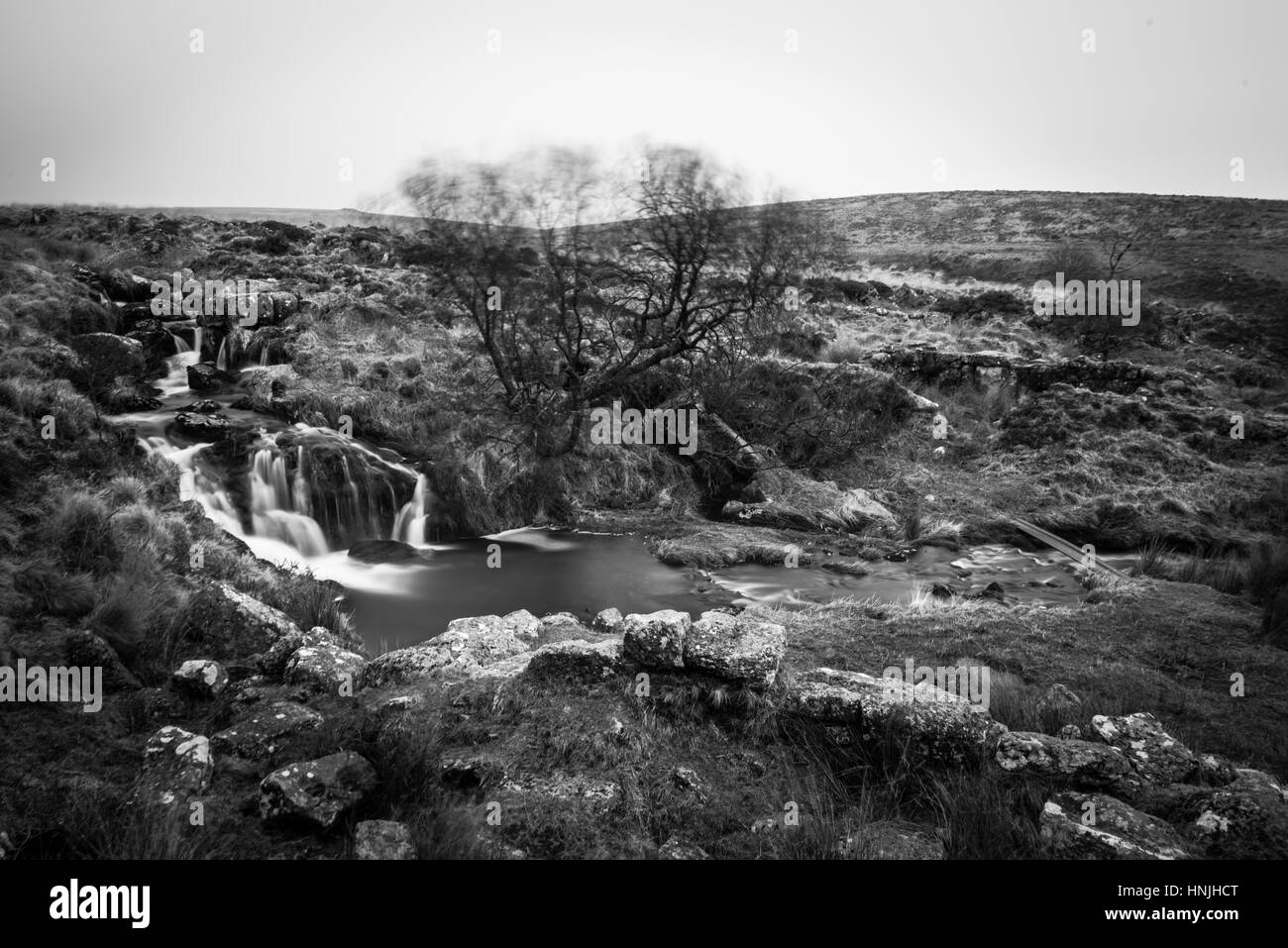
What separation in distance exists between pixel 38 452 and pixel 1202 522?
23.1 metres

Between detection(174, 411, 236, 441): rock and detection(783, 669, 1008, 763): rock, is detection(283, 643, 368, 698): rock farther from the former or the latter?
detection(174, 411, 236, 441): rock

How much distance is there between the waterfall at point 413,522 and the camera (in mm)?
13188

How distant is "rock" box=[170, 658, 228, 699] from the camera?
5133 millimetres

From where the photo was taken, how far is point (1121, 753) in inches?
173

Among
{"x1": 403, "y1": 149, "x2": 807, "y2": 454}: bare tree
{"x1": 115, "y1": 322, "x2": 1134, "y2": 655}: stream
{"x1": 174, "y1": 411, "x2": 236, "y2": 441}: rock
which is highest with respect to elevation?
{"x1": 403, "y1": 149, "x2": 807, "y2": 454}: bare tree

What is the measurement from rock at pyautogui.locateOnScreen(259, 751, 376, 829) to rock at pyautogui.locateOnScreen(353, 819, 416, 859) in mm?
289

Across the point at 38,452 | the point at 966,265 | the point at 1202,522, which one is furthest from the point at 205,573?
the point at 966,265

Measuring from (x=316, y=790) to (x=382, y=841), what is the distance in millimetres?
665

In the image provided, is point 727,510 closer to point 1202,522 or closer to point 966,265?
point 1202,522

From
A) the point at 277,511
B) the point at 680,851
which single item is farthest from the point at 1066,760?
the point at 277,511

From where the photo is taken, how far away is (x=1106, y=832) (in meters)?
3.35

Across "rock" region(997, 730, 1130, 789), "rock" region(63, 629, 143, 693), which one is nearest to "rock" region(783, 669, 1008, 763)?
"rock" region(997, 730, 1130, 789)

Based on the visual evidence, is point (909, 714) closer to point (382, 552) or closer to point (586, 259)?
point (382, 552)

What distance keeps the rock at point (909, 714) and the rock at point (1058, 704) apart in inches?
Result: 54.9
